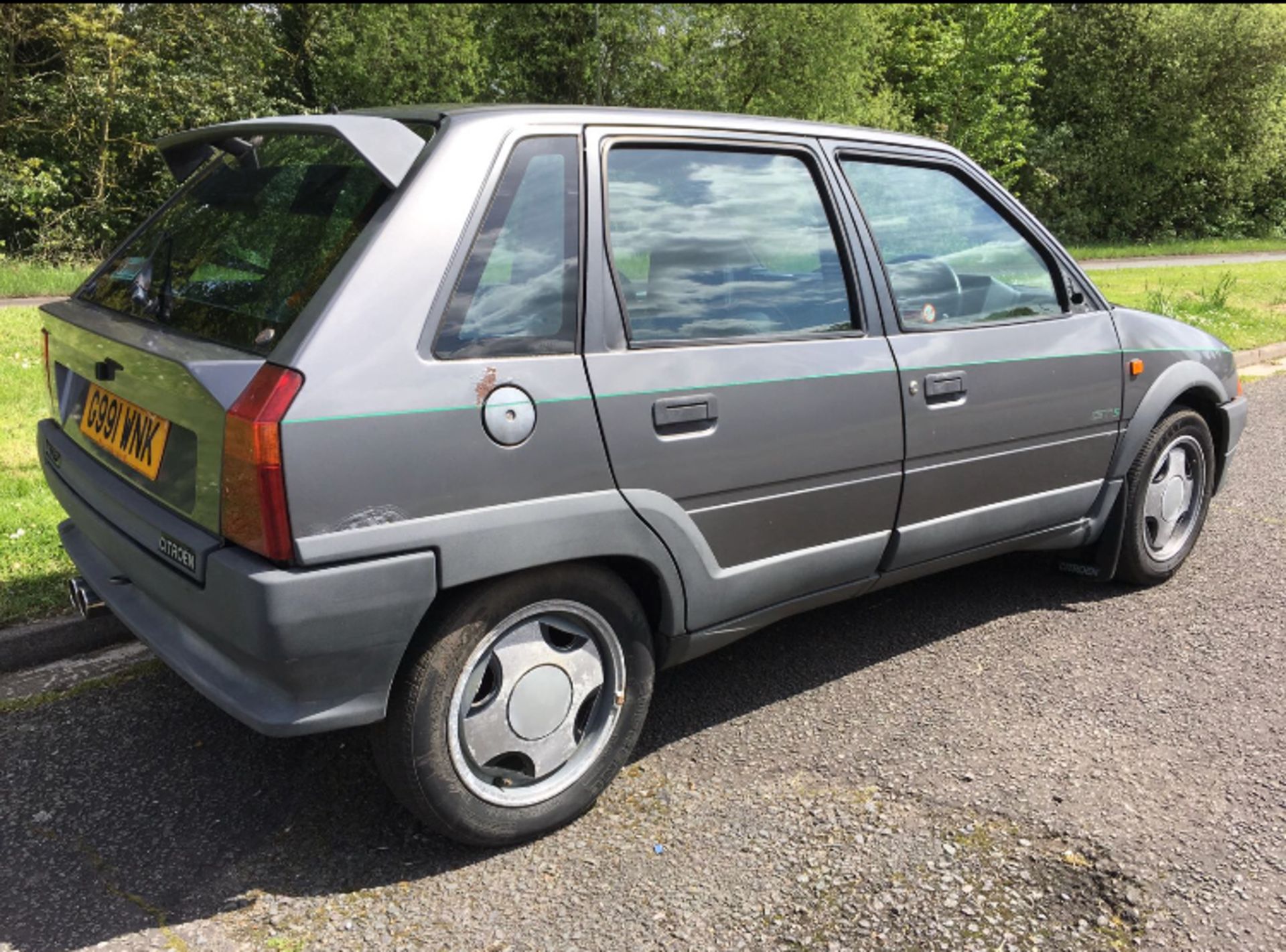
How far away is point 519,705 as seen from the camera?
2666mm

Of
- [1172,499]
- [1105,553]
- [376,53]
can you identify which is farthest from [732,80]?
[1105,553]

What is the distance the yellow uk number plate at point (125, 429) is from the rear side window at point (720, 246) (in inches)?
46.6

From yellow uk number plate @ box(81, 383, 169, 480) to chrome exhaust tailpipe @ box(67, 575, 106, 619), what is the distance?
1.33 feet

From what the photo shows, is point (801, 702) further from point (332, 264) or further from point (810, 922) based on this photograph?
point (332, 264)

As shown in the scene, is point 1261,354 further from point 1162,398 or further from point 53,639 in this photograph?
point 53,639

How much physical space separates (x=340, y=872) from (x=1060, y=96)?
3786 centimetres

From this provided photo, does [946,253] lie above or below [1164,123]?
below

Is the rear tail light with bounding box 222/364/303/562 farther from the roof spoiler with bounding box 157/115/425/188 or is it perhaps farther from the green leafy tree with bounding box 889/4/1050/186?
the green leafy tree with bounding box 889/4/1050/186

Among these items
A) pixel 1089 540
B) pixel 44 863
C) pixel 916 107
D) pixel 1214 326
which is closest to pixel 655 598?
pixel 44 863

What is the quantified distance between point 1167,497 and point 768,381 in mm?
2298

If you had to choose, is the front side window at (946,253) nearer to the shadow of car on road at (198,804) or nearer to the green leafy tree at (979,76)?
the shadow of car on road at (198,804)

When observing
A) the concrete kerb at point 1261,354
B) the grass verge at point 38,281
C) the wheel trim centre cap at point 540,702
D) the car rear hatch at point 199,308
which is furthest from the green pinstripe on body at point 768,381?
the grass verge at point 38,281

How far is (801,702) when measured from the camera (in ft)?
11.4

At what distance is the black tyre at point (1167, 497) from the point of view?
13.7ft
